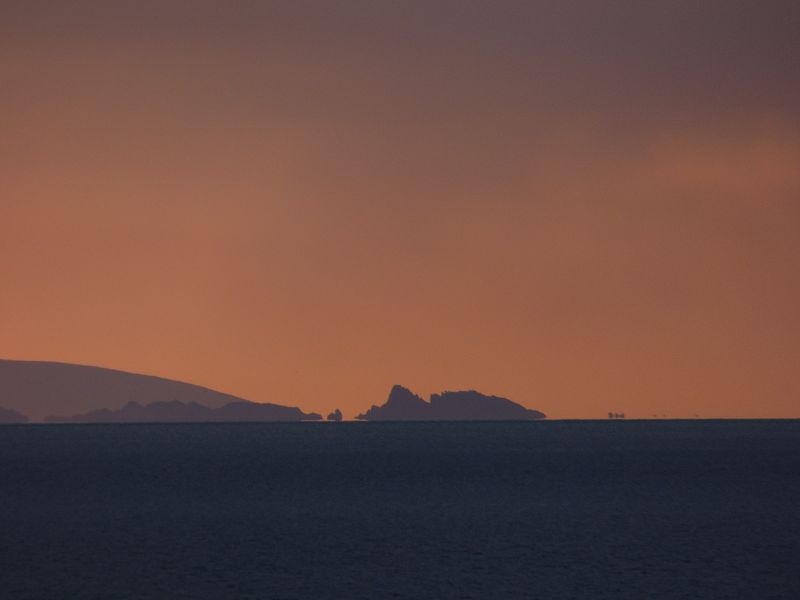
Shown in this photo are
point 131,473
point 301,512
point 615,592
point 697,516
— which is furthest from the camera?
Result: point 131,473

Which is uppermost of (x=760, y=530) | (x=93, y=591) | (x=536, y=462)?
(x=536, y=462)

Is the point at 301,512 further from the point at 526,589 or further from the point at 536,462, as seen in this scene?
the point at 536,462

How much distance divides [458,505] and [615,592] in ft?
156

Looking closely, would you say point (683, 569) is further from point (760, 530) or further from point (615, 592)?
point (760, 530)

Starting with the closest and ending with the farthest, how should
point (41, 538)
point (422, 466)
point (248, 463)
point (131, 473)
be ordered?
1. point (41, 538)
2. point (131, 473)
3. point (422, 466)
4. point (248, 463)

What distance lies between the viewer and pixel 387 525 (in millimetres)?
80875

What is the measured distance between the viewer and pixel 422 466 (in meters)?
176

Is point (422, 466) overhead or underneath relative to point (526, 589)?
overhead

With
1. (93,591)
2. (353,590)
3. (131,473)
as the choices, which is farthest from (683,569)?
(131,473)

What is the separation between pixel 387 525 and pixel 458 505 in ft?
59.5

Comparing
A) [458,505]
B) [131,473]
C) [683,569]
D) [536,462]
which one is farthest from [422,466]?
[683,569]

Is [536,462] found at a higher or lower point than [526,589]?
higher

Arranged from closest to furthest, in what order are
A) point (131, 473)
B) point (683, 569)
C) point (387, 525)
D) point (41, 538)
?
1. point (683, 569)
2. point (41, 538)
3. point (387, 525)
4. point (131, 473)

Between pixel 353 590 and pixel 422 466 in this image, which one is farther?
pixel 422 466
